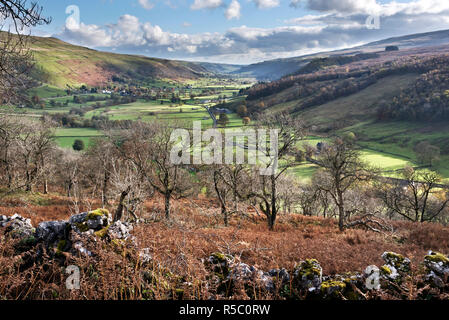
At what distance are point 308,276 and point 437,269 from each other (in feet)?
11.0

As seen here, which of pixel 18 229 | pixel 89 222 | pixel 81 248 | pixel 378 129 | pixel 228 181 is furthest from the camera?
pixel 378 129

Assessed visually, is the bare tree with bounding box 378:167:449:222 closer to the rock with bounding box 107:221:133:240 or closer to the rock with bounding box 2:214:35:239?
the rock with bounding box 107:221:133:240

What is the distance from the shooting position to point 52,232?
7.50m

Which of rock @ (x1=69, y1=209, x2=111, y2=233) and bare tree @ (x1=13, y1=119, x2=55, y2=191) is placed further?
bare tree @ (x1=13, y1=119, x2=55, y2=191)

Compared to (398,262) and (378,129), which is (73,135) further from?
(378,129)

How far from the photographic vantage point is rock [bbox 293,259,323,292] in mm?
6164

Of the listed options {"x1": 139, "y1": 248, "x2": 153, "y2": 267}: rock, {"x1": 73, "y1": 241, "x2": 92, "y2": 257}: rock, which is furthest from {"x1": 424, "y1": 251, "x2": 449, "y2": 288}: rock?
{"x1": 73, "y1": 241, "x2": 92, "y2": 257}: rock

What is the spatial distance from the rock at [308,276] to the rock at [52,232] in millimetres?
6985

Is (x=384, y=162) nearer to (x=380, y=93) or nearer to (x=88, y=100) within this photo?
(x=380, y=93)

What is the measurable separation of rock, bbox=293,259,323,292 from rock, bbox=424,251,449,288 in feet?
8.96

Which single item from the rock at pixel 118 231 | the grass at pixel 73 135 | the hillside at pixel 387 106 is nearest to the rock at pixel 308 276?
the rock at pixel 118 231

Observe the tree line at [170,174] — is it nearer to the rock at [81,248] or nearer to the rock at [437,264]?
the rock at [81,248]

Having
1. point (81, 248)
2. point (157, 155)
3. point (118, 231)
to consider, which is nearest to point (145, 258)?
point (118, 231)
